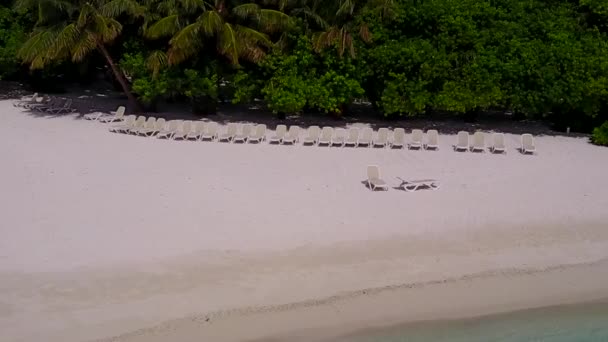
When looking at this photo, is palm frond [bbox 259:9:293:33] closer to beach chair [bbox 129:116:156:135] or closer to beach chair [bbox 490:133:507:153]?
beach chair [bbox 129:116:156:135]

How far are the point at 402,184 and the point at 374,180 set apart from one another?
27.2 inches

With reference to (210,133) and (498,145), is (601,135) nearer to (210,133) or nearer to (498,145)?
(498,145)

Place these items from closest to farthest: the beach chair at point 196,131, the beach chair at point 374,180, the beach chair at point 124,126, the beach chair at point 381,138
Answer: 1. the beach chair at point 374,180
2. the beach chair at point 381,138
3. the beach chair at point 196,131
4. the beach chair at point 124,126

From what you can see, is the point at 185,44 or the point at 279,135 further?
the point at 185,44

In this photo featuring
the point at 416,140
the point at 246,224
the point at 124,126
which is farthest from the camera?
the point at 124,126

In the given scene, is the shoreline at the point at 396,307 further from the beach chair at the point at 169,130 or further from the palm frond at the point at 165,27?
the palm frond at the point at 165,27

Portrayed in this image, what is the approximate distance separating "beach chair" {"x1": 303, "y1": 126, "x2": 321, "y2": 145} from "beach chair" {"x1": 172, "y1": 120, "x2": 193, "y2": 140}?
351cm

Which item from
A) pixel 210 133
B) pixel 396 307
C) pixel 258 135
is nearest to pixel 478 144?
pixel 258 135

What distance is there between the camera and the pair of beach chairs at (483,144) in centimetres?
1986

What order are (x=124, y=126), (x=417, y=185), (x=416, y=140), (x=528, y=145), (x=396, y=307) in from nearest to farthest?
(x=396, y=307)
(x=417, y=185)
(x=528, y=145)
(x=416, y=140)
(x=124, y=126)

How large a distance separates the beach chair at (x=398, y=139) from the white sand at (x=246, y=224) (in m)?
0.48

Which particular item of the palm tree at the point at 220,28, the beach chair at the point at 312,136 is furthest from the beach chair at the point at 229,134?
the beach chair at the point at 312,136

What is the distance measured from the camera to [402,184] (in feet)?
56.5

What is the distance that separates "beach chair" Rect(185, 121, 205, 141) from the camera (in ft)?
68.3
